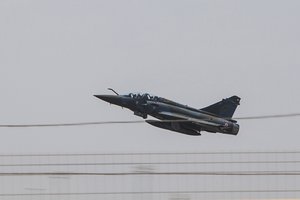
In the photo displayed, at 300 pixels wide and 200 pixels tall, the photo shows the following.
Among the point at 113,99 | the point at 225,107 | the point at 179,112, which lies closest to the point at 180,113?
the point at 179,112

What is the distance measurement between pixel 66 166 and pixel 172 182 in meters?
1.43

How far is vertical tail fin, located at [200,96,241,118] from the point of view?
49.1ft

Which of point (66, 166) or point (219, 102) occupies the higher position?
point (219, 102)

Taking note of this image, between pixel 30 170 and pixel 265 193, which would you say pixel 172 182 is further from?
pixel 30 170

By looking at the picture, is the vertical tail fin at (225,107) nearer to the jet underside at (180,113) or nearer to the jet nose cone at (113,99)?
the jet underside at (180,113)

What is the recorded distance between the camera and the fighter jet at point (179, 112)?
14914 millimetres

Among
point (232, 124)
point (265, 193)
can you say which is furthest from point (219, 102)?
point (265, 193)

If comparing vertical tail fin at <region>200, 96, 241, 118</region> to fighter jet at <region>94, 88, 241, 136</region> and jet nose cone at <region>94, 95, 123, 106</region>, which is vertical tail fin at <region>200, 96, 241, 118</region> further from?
jet nose cone at <region>94, 95, 123, 106</region>

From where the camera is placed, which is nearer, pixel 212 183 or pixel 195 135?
pixel 212 183

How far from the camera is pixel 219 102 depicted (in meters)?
15.1

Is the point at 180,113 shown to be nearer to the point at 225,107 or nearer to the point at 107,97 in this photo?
the point at 225,107

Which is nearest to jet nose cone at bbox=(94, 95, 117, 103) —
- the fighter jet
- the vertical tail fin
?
the fighter jet

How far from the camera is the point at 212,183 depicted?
28.7 feet

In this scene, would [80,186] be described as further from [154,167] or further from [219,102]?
[219,102]
